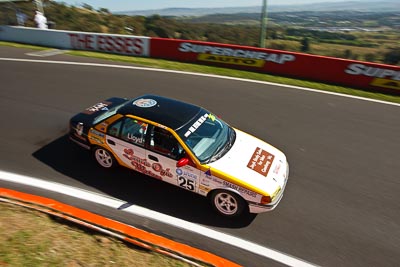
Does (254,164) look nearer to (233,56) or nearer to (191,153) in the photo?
(191,153)

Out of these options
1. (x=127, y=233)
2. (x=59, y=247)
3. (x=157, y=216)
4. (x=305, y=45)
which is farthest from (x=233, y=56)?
(x=59, y=247)

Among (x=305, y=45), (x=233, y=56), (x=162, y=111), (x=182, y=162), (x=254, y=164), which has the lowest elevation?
(x=305, y=45)

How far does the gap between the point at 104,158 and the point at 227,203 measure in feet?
8.96

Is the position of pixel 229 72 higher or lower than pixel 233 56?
lower

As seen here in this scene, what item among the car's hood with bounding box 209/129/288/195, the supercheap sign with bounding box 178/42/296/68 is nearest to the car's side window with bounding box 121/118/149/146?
the car's hood with bounding box 209/129/288/195

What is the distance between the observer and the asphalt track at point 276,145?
18.7ft

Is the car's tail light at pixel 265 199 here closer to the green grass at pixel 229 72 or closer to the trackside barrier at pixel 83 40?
the green grass at pixel 229 72

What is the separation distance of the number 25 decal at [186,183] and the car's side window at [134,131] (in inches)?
38.9

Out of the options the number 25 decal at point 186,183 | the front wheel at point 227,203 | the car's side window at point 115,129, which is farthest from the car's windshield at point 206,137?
the car's side window at point 115,129

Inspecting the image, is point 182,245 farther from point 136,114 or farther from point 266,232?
point 136,114

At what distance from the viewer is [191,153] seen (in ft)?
19.2

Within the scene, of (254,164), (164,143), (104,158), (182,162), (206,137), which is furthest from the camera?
(104,158)

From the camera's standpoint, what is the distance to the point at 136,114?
250 inches

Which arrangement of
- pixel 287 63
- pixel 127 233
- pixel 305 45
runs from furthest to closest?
pixel 305 45
pixel 287 63
pixel 127 233
